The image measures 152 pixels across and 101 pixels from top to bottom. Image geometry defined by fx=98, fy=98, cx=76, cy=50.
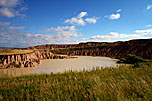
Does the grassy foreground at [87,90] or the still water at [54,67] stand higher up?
the grassy foreground at [87,90]

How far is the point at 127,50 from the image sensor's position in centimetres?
3891

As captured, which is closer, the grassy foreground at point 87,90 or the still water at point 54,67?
the grassy foreground at point 87,90

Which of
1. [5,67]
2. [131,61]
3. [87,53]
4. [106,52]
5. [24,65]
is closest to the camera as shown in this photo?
[5,67]

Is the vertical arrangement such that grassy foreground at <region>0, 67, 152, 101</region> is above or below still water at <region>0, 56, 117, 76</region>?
above

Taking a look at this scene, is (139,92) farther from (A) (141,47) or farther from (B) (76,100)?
(A) (141,47)

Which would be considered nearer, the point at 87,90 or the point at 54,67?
the point at 87,90

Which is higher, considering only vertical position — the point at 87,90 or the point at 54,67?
the point at 87,90

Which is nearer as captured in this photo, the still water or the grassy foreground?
the grassy foreground

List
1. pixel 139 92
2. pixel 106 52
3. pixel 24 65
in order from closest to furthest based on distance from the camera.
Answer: pixel 139 92
pixel 24 65
pixel 106 52

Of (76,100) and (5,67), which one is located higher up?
(76,100)

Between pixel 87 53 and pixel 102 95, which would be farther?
pixel 87 53

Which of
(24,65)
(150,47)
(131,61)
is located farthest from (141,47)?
(24,65)

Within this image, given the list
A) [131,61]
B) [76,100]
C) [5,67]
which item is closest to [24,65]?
[5,67]

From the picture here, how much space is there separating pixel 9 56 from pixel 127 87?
1739 cm
